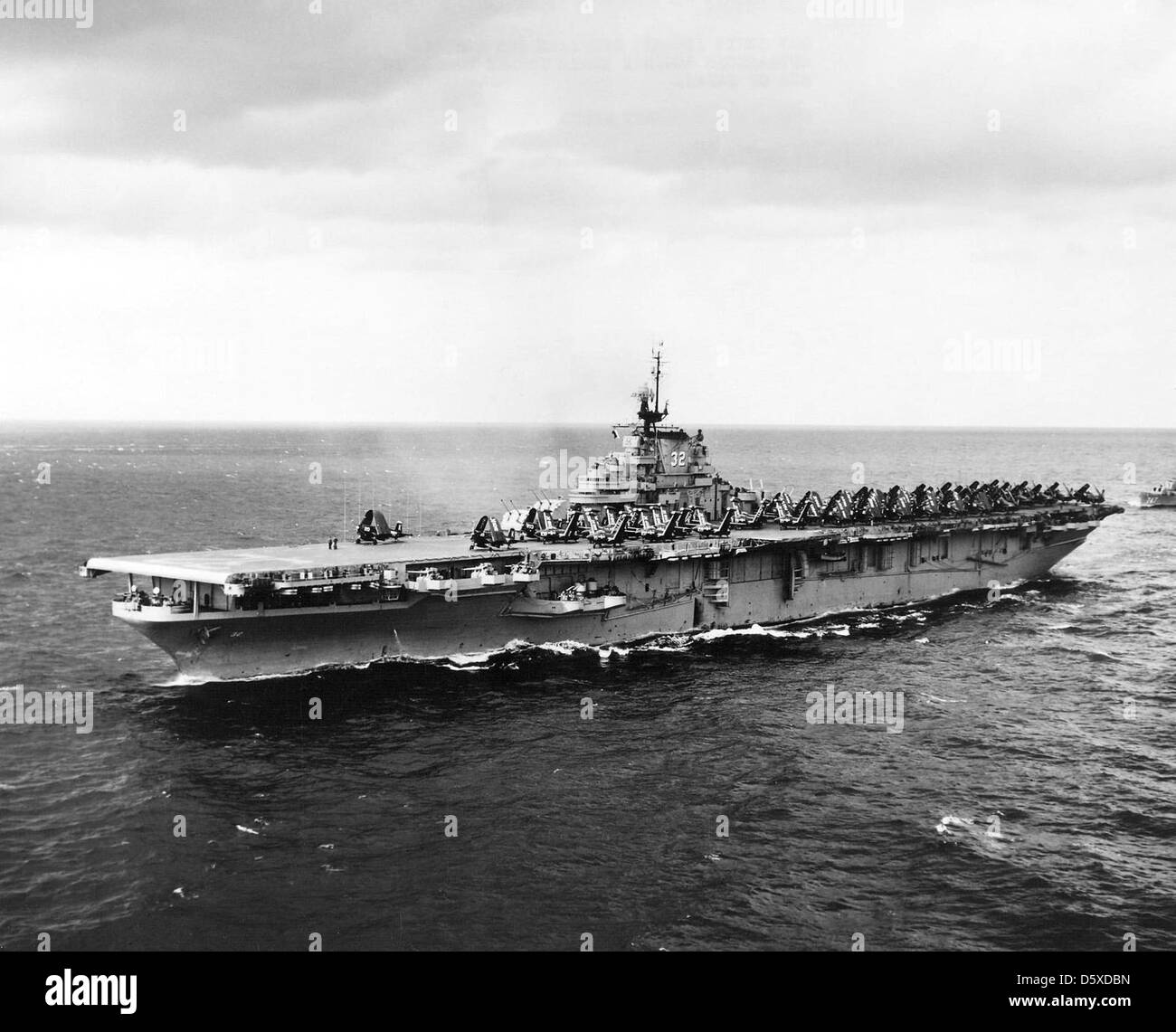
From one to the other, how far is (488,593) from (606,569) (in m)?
4.57

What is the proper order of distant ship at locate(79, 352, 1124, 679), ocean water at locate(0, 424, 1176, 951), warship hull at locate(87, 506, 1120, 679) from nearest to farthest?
ocean water at locate(0, 424, 1176, 951)
warship hull at locate(87, 506, 1120, 679)
distant ship at locate(79, 352, 1124, 679)

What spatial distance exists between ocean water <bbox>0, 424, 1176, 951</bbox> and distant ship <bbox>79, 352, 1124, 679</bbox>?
1.02m

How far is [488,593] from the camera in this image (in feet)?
92.9

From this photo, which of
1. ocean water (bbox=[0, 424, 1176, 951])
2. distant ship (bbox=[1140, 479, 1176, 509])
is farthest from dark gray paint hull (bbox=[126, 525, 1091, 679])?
distant ship (bbox=[1140, 479, 1176, 509])

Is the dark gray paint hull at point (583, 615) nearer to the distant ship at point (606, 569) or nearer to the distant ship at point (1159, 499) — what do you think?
the distant ship at point (606, 569)

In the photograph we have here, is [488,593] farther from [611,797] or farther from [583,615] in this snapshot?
[611,797]

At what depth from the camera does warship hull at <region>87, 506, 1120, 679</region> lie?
25.6 m

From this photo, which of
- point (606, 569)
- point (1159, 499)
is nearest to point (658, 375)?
point (606, 569)

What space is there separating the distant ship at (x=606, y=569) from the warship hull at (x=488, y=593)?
56 millimetres

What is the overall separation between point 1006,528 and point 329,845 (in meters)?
35.7

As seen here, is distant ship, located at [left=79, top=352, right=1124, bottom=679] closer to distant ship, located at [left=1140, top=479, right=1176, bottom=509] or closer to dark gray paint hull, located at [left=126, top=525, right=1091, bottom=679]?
dark gray paint hull, located at [left=126, top=525, right=1091, bottom=679]

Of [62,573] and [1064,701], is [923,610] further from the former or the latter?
[62,573]

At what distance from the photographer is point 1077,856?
57.6ft
